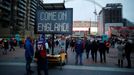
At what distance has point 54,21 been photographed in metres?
15.1

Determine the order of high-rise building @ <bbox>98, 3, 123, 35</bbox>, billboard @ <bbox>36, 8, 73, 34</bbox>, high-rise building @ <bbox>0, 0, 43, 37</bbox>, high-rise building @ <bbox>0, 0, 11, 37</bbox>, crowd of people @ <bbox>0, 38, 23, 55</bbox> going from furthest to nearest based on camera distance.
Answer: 1. high-rise building @ <bbox>0, 0, 43, 37</bbox>
2. high-rise building @ <bbox>0, 0, 11, 37</bbox>
3. high-rise building @ <bbox>98, 3, 123, 35</bbox>
4. crowd of people @ <bbox>0, 38, 23, 55</bbox>
5. billboard @ <bbox>36, 8, 73, 34</bbox>

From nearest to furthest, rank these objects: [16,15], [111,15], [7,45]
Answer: [7,45]
[111,15]
[16,15]

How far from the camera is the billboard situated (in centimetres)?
1479

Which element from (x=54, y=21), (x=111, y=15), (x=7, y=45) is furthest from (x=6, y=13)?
(x=54, y=21)

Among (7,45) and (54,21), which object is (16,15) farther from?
(54,21)

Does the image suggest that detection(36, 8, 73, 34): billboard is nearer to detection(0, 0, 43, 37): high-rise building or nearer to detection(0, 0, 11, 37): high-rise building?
detection(0, 0, 43, 37): high-rise building

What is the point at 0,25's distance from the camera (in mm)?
83000

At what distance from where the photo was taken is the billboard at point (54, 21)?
14.8 metres

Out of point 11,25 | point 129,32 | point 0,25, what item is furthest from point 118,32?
point 11,25

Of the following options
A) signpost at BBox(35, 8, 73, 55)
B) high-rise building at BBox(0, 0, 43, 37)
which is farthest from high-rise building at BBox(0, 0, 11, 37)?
signpost at BBox(35, 8, 73, 55)

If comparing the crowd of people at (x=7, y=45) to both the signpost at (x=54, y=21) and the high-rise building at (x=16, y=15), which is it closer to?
the signpost at (x=54, y=21)

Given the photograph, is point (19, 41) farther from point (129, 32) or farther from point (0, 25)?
point (0, 25)

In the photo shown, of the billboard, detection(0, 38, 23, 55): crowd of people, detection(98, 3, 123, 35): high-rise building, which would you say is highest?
detection(98, 3, 123, 35): high-rise building

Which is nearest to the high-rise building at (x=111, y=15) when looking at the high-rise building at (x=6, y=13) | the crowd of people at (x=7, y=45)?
the high-rise building at (x=6, y=13)
